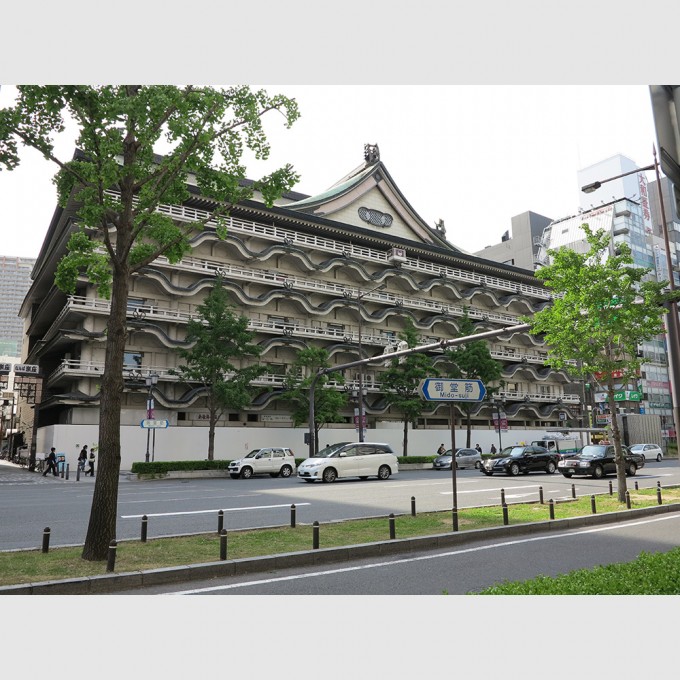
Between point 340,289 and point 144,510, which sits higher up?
point 340,289

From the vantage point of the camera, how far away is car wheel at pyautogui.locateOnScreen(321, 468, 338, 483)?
24.0 m

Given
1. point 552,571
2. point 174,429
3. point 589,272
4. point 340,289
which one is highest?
point 340,289

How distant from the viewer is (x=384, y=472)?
26047 millimetres

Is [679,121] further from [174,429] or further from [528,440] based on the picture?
[528,440]

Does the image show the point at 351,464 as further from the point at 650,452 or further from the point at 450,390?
the point at 650,452

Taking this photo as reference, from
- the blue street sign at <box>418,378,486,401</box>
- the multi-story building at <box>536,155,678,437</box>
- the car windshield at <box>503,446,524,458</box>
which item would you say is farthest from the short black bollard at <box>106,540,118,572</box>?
the multi-story building at <box>536,155,678,437</box>

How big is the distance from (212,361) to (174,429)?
627 cm

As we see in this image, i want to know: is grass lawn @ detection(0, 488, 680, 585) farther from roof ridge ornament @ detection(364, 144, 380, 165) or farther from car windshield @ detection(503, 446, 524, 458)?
roof ridge ornament @ detection(364, 144, 380, 165)

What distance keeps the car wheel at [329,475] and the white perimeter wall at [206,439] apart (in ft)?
50.8

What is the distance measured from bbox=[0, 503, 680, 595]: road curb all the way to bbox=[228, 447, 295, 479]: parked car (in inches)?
769

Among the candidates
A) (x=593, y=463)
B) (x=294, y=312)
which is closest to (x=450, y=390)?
(x=593, y=463)

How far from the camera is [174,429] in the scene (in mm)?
36562

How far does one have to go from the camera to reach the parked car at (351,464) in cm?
2394

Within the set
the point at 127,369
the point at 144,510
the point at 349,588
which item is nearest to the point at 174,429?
the point at 127,369
